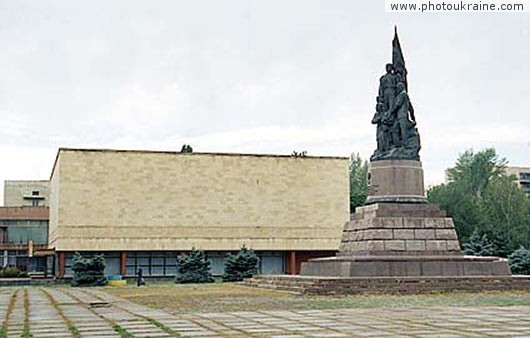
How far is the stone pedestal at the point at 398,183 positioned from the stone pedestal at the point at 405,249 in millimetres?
377

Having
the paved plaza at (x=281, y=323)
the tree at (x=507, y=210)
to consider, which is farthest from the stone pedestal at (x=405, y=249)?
the tree at (x=507, y=210)

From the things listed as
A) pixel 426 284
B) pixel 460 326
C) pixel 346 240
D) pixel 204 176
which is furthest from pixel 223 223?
pixel 460 326

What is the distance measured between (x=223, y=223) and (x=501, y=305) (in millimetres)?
32525

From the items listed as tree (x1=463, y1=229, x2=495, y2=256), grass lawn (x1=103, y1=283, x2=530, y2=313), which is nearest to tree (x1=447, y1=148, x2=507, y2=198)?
tree (x1=463, y1=229, x2=495, y2=256)

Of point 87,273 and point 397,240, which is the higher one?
point 397,240

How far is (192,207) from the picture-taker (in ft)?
152

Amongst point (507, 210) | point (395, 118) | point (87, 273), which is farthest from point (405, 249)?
point (507, 210)

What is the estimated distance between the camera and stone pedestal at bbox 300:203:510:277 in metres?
21.1

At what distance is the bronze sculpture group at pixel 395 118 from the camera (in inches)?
950

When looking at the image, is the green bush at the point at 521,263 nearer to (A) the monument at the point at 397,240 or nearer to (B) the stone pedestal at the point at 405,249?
(A) the monument at the point at 397,240

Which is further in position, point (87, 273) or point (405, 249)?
point (87, 273)

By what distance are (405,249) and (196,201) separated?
85.0 feet

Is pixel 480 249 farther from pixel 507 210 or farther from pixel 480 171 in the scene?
pixel 480 171

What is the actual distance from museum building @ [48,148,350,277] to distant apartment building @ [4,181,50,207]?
1045 inches
